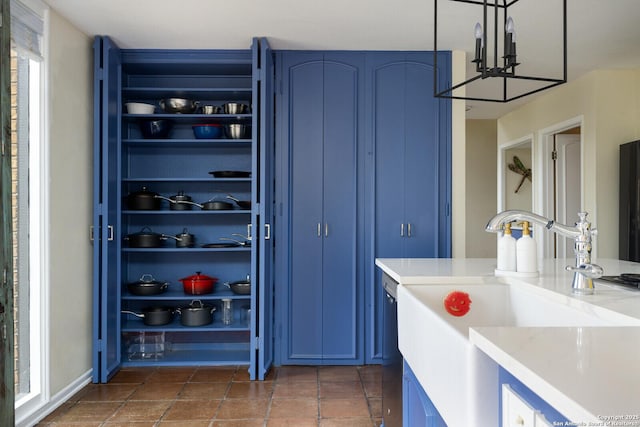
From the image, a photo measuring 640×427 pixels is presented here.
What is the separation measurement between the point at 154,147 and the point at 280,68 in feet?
4.13

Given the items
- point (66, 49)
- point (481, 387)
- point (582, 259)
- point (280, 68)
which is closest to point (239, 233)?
point (280, 68)

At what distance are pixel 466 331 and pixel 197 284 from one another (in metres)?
2.70

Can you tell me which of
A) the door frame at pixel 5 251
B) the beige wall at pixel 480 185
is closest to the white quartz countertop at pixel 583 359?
the door frame at pixel 5 251

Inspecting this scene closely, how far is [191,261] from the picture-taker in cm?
414

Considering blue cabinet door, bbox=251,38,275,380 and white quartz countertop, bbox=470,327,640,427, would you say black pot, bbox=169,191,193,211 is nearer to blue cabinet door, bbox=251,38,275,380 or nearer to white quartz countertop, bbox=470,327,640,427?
blue cabinet door, bbox=251,38,275,380

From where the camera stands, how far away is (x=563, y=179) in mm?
5473

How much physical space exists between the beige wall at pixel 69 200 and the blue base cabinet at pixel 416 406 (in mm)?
2274

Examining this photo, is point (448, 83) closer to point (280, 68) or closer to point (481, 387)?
point (280, 68)

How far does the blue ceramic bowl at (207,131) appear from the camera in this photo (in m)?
3.82

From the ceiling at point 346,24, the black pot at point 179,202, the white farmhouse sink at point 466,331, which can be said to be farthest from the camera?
the black pot at point 179,202

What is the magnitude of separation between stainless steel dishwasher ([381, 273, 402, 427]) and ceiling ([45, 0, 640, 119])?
178cm

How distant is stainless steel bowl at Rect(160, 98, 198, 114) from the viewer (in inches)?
150

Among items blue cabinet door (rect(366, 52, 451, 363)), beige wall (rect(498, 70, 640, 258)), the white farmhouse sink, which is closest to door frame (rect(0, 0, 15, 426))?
the white farmhouse sink

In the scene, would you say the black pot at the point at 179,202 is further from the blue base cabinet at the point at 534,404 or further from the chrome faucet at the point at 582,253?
the blue base cabinet at the point at 534,404
